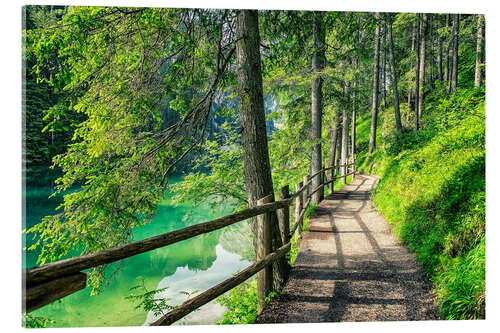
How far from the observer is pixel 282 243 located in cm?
351

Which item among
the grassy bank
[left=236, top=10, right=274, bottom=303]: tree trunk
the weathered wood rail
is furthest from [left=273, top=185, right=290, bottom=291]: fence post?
the grassy bank

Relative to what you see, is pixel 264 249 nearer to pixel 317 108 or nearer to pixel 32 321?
pixel 32 321

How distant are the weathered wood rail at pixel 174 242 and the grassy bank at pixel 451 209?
1566mm

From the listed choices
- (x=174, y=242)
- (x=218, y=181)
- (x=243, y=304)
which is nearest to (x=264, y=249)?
(x=174, y=242)

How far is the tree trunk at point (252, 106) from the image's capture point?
131 inches

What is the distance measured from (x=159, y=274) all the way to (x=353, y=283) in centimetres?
612

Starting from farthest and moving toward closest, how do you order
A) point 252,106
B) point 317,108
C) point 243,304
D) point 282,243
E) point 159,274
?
point 159,274, point 317,108, point 243,304, point 282,243, point 252,106

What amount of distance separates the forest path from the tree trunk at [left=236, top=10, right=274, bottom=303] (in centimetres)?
69

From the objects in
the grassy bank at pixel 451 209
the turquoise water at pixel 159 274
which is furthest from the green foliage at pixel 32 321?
the grassy bank at pixel 451 209

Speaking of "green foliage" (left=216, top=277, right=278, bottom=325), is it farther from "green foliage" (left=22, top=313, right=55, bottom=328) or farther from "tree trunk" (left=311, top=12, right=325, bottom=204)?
"tree trunk" (left=311, top=12, right=325, bottom=204)
